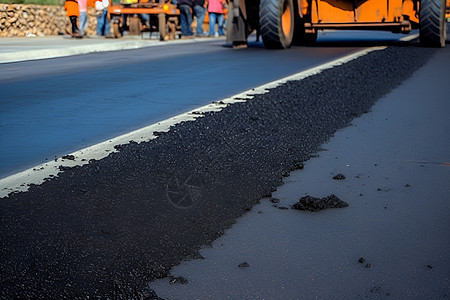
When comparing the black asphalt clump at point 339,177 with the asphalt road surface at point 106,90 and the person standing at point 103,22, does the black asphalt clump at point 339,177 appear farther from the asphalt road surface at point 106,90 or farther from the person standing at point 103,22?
the person standing at point 103,22

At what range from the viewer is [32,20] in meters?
24.7

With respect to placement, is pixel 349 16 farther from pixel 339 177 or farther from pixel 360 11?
pixel 339 177

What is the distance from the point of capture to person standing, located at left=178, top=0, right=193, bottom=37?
24.1 metres

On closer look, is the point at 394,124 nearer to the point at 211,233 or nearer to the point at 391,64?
the point at 211,233

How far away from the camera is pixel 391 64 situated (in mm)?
12344

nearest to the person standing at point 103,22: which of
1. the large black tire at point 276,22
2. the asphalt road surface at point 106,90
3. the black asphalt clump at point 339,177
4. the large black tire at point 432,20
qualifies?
the asphalt road surface at point 106,90

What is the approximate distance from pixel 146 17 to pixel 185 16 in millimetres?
1500

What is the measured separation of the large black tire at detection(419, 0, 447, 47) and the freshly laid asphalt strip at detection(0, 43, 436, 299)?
10527 mm

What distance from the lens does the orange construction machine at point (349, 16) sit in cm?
1647

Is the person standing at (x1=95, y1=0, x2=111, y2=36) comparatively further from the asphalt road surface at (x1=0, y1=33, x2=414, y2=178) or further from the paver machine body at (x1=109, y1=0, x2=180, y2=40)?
the asphalt road surface at (x1=0, y1=33, x2=414, y2=178)

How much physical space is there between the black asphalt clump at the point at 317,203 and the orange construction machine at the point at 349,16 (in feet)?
42.7

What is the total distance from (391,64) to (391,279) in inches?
384

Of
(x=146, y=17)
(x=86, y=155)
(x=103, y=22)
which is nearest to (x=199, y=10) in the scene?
(x=146, y=17)

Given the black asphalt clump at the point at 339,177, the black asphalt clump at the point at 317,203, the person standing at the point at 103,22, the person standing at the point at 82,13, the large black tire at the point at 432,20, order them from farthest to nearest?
the person standing at the point at 103,22
the person standing at the point at 82,13
the large black tire at the point at 432,20
the black asphalt clump at the point at 339,177
the black asphalt clump at the point at 317,203
